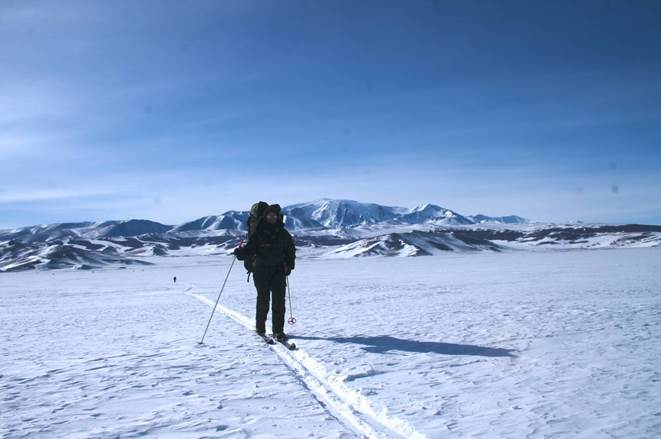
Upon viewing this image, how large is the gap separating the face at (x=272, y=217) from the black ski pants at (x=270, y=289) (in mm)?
900

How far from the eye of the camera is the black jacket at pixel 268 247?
344 inches

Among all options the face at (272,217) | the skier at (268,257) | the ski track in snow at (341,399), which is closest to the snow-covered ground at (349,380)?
the ski track in snow at (341,399)

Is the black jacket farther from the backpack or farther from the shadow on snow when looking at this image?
the shadow on snow

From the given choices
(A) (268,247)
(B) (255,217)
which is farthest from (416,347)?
(B) (255,217)

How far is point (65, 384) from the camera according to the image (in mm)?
6000

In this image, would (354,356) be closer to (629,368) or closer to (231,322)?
(629,368)

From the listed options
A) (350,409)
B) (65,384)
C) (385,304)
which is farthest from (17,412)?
(385,304)

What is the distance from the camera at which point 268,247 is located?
8.80 metres

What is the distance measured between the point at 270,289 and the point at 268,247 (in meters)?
0.88

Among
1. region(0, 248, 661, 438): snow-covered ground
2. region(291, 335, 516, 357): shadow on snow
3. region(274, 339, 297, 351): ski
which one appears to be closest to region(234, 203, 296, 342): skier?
region(274, 339, 297, 351): ski

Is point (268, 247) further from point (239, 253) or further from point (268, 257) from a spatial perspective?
point (239, 253)

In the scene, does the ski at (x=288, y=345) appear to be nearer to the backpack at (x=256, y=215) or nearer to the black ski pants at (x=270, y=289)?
the black ski pants at (x=270, y=289)

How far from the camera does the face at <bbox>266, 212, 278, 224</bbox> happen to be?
882 cm

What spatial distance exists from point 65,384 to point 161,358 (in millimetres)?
1600
